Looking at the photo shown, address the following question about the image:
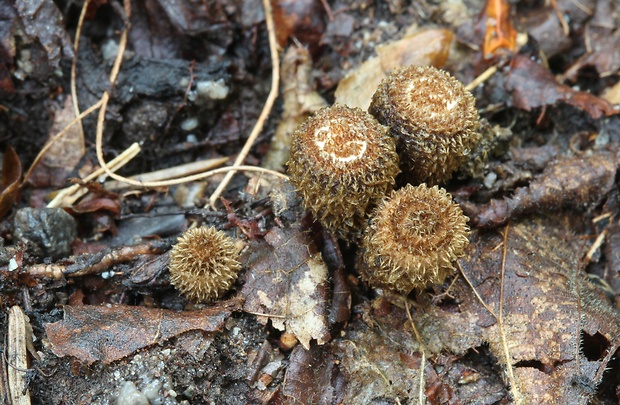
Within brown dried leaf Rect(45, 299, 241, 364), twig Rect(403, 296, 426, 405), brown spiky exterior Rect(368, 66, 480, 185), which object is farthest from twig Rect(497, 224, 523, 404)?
brown dried leaf Rect(45, 299, 241, 364)

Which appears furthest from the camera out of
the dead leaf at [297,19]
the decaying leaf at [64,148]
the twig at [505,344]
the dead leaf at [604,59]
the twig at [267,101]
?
the dead leaf at [297,19]

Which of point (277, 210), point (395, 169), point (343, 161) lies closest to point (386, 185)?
point (395, 169)

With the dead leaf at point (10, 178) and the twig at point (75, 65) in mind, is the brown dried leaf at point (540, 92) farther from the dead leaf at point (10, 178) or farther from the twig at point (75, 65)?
the dead leaf at point (10, 178)

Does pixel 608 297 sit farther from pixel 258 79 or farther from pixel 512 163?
pixel 258 79

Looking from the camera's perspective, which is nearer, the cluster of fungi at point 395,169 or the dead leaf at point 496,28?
the cluster of fungi at point 395,169

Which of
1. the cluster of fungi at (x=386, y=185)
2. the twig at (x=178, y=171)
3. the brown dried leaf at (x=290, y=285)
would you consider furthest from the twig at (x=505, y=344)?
the twig at (x=178, y=171)

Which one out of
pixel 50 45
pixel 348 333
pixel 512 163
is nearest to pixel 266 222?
pixel 348 333
